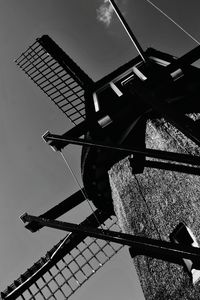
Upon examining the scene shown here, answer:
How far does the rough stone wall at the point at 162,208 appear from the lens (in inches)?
141

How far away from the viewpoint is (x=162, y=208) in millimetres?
4082

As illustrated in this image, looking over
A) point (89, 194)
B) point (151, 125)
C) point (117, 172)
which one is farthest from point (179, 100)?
point (89, 194)

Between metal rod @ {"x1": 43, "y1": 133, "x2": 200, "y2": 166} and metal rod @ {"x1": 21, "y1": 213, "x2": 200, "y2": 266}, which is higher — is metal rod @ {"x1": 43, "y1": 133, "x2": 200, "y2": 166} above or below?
above

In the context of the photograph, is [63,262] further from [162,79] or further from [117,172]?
[162,79]

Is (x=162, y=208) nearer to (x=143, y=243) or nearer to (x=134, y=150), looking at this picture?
(x=143, y=243)

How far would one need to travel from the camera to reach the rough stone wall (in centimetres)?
359

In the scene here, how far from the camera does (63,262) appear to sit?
7.89m

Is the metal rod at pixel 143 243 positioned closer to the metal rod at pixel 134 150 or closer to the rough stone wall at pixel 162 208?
the metal rod at pixel 134 150

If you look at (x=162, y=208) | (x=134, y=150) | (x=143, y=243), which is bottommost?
(x=162, y=208)

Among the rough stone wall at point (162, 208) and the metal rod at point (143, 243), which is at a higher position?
the metal rod at point (143, 243)

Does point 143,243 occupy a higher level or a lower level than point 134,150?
lower

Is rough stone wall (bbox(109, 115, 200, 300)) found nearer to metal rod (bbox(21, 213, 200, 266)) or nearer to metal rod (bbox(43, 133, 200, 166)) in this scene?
metal rod (bbox(21, 213, 200, 266))

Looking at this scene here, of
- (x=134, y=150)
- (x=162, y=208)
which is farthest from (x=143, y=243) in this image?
(x=162, y=208)

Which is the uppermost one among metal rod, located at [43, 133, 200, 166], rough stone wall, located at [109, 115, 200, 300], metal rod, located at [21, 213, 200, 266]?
metal rod, located at [43, 133, 200, 166]
